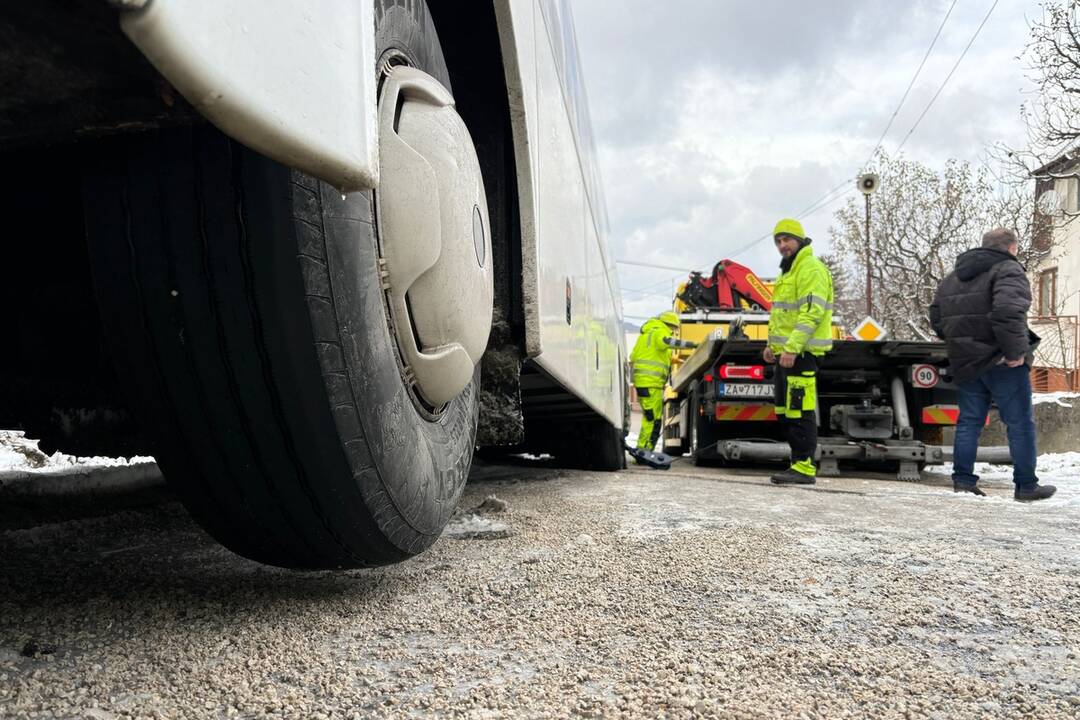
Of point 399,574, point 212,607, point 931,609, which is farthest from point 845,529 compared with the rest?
point 212,607

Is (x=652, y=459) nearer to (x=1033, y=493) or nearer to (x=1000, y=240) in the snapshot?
(x=1033, y=493)

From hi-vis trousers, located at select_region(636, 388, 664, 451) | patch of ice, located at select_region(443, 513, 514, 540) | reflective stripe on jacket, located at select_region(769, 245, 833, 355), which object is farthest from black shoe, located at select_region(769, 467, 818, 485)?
hi-vis trousers, located at select_region(636, 388, 664, 451)

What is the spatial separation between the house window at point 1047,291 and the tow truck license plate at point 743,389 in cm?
2026

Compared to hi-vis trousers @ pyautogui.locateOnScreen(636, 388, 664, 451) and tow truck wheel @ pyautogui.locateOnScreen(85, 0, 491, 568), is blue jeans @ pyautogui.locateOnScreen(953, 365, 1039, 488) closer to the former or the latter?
hi-vis trousers @ pyautogui.locateOnScreen(636, 388, 664, 451)

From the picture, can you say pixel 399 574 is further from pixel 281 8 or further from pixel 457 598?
pixel 281 8

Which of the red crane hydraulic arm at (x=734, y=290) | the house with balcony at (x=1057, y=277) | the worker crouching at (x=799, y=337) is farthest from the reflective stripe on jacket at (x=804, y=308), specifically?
the house with balcony at (x=1057, y=277)

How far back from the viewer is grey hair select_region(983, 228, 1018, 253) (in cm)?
491

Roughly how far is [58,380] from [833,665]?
157 centimetres

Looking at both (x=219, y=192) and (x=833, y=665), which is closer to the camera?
(x=219, y=192)

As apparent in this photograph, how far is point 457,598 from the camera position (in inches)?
64.3

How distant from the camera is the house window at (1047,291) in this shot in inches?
907

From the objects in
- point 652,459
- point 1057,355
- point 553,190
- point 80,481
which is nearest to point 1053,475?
point 652,459

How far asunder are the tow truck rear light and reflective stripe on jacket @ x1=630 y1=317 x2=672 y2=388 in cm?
192

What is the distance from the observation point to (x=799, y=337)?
17.1ft
